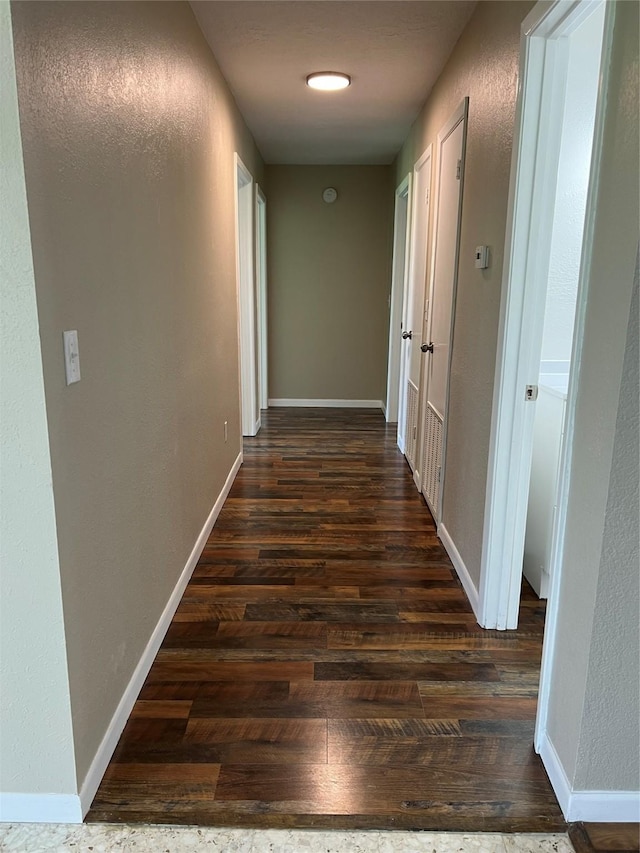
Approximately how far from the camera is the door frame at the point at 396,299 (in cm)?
529

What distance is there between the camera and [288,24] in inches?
107

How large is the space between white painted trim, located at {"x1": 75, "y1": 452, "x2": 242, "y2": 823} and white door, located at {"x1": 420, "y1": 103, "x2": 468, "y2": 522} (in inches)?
52.9

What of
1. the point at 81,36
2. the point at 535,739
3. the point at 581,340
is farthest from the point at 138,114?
the point at 535,739

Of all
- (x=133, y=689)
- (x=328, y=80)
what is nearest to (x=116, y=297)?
(x=133, y=689)

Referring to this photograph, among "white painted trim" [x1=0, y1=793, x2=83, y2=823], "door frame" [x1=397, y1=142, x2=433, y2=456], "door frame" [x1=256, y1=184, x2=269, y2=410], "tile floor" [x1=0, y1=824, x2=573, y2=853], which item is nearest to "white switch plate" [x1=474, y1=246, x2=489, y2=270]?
"door frame" [x1=397, y1=142, x2=433, y2=456]

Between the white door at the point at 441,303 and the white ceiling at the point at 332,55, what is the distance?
39 centimetres

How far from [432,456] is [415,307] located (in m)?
1.22

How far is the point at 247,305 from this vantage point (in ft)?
16.2

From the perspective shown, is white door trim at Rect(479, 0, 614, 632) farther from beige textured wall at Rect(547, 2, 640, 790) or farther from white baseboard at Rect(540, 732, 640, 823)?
white baseboard at Rect(540, 732, 640, 823)

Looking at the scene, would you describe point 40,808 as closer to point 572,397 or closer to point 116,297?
point 116,297

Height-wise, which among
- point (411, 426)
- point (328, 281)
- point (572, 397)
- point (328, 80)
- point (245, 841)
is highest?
point (328, 80)

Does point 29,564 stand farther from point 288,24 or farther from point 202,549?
point 288,24

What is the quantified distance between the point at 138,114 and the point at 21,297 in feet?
3.22

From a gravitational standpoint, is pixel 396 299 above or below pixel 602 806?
above
